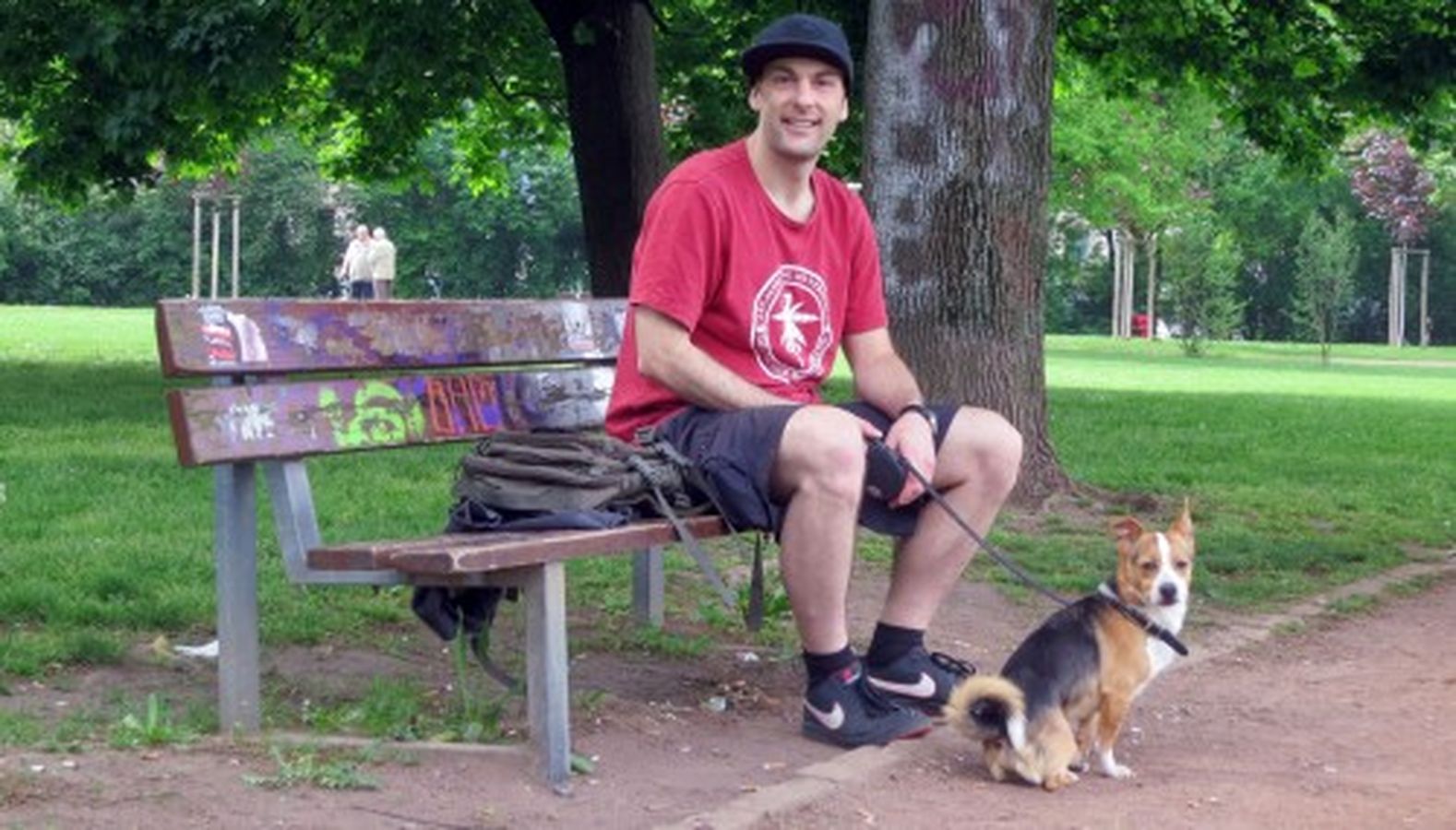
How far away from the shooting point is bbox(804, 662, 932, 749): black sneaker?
19.5ft

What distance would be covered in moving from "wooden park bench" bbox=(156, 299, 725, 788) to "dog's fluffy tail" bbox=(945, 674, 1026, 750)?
0.80m

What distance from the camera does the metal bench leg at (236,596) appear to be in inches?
224

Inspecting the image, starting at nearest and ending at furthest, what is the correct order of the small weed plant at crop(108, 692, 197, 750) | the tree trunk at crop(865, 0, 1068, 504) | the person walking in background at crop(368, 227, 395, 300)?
the small weed plant at crop(108, 692, 197, 750) → the tree trunk at crop(865, 0, 1068, 504) → the person walking in background at crop(368, 227, 395, 300)

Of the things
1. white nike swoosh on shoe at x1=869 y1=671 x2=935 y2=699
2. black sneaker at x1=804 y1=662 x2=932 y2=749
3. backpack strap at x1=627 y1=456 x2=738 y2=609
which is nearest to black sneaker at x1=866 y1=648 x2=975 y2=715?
white nike swoosh on shoe at x1=869 y1=671 x2=935 y2=699

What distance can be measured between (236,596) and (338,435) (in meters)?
0.51

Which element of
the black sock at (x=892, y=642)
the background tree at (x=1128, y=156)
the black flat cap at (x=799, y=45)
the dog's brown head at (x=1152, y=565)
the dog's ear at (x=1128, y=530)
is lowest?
the black sock at (x=892, y=642)

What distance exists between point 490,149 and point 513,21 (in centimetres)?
674

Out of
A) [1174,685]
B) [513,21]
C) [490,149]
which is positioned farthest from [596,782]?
[490,149]

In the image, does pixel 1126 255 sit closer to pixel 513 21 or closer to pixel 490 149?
pixel 490 149

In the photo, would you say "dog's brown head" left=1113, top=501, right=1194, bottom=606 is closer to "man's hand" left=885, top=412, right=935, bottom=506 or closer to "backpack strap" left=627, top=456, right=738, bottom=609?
"man's hand" left=885, top=412, right=935, bottom=506

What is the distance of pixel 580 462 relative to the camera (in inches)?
230

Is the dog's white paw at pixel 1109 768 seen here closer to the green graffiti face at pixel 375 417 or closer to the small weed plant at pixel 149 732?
the green graffiti face at pixel 375 417

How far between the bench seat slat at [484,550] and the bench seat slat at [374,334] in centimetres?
54

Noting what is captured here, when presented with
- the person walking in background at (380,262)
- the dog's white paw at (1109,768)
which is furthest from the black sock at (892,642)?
the person walking in background at (380,262)
